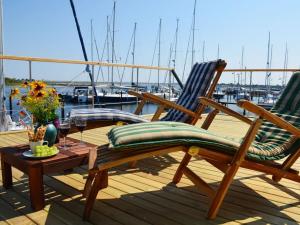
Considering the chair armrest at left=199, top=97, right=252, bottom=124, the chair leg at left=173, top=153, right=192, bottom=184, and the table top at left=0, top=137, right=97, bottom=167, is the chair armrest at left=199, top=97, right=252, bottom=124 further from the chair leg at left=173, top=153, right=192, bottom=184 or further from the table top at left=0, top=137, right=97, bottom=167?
the table top at left=0, top=137, right=97, bottom=167

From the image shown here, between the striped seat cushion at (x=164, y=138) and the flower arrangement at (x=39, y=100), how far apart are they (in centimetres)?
55

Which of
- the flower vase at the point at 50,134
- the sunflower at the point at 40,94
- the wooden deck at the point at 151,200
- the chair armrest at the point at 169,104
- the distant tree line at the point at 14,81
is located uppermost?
the distant tree line at the point at 14,81

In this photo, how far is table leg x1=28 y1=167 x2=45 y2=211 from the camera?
1.85 meters

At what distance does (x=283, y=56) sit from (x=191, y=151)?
23.1 meters

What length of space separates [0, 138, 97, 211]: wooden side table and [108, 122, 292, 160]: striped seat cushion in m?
0.43

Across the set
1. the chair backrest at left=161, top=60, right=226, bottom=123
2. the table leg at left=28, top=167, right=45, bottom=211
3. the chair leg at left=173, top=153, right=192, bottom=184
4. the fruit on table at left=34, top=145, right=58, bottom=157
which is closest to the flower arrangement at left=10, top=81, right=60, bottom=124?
the fruit on table at left=34, top=145, right=58, bottom=157

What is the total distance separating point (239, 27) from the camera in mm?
16172

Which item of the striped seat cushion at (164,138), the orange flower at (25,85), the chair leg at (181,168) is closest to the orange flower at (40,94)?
the orange flower at (25,85)

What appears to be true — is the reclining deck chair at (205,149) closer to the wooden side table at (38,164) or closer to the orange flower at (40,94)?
the wooden side table at (38,164)

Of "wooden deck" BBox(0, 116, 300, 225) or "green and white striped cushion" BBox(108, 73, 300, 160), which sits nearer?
"green and white striped cushion" BBox(108, 73, 300, 160)

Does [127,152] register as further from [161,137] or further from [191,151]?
[191,151]

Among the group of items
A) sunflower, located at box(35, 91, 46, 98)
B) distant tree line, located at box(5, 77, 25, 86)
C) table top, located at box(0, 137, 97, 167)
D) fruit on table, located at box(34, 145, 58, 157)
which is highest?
distant tree line, located at box(5, 77, 25, 86)

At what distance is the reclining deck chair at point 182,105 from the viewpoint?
9.30ft

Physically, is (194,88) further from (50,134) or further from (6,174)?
(6,174)
